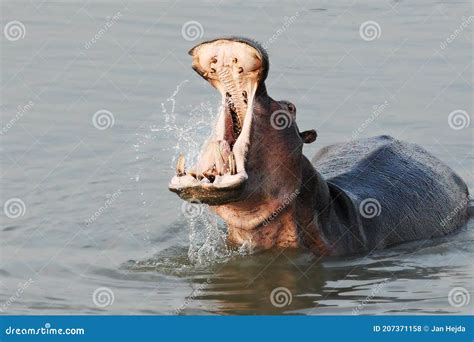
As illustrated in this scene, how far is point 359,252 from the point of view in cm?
1033

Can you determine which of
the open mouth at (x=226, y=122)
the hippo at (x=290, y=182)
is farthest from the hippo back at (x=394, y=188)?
the open mouth at (x=226, y=122)

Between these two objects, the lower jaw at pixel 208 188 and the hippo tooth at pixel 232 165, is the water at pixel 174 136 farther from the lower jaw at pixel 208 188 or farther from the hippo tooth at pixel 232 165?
the hippo tooth at pixel 232 165

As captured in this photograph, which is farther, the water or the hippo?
the water

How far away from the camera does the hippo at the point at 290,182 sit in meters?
8.94

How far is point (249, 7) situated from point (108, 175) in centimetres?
655

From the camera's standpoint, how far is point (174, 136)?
575 inches

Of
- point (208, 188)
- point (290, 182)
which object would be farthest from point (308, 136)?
point (208, 188)

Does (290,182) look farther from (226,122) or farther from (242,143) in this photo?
(226,122)

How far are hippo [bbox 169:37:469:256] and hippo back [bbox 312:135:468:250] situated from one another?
0.5 inches

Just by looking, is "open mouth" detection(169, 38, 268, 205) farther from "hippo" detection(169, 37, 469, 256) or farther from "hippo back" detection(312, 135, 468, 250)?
"hippo back" detection(312, 135, 468, 250)

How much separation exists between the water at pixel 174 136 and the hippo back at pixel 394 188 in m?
0.18

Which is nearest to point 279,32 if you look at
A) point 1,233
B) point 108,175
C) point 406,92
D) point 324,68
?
point 324,68

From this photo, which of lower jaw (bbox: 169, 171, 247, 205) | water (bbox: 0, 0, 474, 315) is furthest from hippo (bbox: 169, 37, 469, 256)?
water (bbox: 0, 0, 474, 315)

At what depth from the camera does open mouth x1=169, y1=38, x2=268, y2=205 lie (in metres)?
8.81
